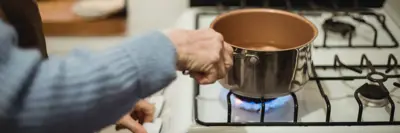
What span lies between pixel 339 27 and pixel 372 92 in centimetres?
25

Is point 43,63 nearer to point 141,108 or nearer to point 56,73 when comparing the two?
point 56,73

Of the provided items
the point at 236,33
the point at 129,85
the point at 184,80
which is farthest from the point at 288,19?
the point at 129,85

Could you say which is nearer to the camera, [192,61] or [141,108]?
[192,61]

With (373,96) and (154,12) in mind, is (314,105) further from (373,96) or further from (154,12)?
(154,12)

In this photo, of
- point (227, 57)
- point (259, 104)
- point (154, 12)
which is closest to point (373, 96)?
point (259, 104)

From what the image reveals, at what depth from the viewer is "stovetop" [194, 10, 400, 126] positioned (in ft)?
2.70

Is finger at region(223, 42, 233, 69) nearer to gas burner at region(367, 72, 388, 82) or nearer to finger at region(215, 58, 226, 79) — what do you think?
finger at region(215, 58, 226, 79)

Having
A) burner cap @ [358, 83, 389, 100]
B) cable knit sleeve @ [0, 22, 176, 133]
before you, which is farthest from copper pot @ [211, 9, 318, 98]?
cable knit sleeve @ [0, 22, 176, 133]

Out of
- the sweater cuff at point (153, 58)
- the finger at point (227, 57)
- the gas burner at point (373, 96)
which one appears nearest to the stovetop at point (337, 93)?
the gas burner at point (373, 96)

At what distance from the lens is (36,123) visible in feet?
1.72

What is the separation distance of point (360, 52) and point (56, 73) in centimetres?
64

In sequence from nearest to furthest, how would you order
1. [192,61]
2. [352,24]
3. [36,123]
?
[36,123] → [192,61] → [352,24]

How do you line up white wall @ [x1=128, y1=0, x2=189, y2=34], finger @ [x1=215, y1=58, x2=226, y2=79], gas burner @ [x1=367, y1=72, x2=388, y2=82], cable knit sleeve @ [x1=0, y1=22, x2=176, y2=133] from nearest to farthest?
cable knit sleeve @ [x1=0, y1=22, x2=176, y2=133]
finger @ [x1=215, y1=58, x2=226, y2=79]
gas burner @ [x1=367, y1=72, x2=388, y2=82]
white wall @ [x1=128, y1=0, x2=189, y2=34]

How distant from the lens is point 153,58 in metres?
0.56
